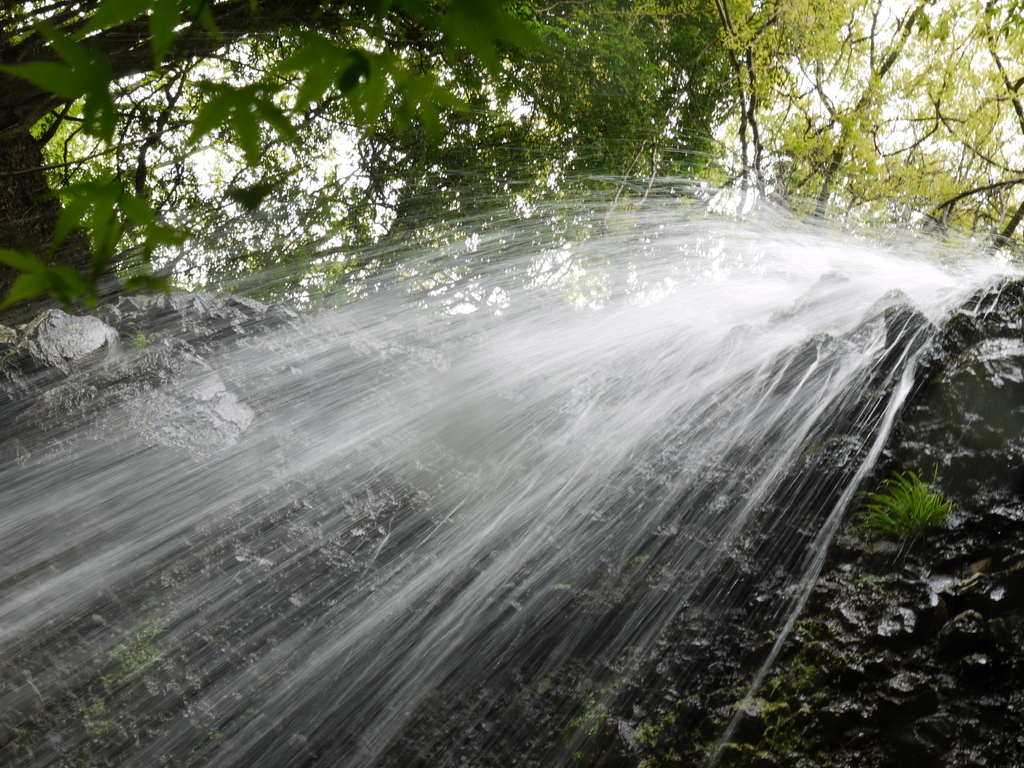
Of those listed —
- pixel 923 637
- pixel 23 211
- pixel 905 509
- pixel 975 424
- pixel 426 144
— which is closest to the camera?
pixel 923 637

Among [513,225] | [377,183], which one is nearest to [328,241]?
[377,183]

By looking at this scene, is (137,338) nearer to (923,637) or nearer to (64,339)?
(64,339)

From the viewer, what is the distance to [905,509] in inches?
134

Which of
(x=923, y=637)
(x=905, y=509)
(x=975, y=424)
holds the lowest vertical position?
(x=923, y=637)

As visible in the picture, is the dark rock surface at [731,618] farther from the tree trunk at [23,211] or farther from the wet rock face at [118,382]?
the tree trunk at [23,211]

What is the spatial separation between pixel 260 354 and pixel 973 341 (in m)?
5.54

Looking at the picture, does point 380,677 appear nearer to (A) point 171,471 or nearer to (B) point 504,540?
(B) point 504,540

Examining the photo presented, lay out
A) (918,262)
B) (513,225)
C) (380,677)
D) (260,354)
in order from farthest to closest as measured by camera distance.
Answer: (513,225) → (918,262) → (260,354) → (380,677)

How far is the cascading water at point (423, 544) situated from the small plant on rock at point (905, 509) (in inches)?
8.7

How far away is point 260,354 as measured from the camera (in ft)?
20.4

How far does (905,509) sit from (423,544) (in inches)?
127

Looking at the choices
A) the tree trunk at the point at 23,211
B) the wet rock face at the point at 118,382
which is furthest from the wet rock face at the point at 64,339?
the tree trunk at the point at 23,211

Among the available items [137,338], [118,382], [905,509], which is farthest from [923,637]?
[137,338]

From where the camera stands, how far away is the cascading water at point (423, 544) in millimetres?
3904
